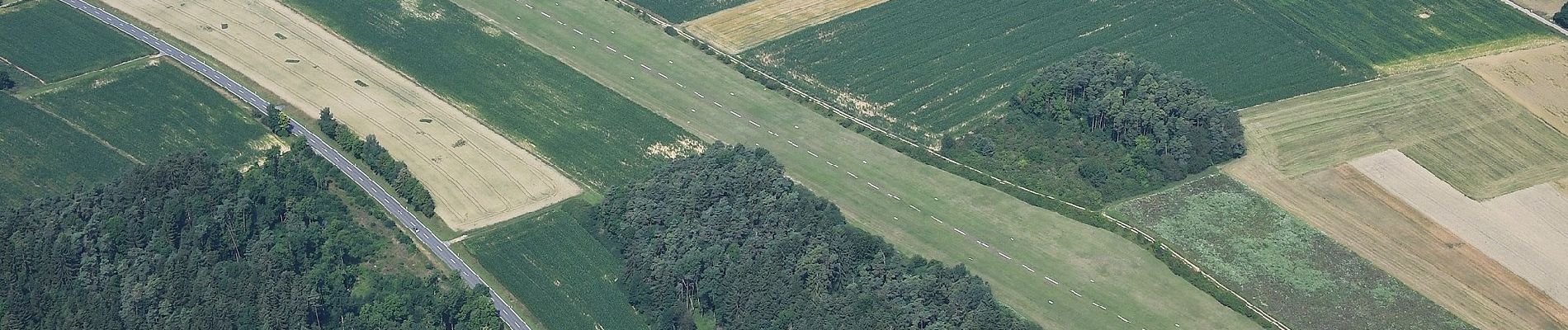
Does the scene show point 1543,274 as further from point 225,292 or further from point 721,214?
point 225,292

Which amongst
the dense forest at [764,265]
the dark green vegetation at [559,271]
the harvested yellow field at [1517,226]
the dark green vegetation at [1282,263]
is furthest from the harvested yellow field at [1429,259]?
the dark green vegetation at [559,271]

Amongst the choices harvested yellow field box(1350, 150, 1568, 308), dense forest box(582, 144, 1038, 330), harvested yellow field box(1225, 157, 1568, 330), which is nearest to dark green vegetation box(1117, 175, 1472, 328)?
harvested yellow field box(1225, 157, 1568, 330)

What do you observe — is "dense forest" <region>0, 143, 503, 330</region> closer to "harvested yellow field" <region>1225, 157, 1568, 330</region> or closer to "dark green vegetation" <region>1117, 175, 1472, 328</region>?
"dark green vegetation" <region>1117, 175, 1472, 328</region>

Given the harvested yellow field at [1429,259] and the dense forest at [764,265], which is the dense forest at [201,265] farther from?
the harvested yellow field at [1429,259]

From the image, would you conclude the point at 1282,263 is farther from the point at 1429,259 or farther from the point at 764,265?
the point at 764,265

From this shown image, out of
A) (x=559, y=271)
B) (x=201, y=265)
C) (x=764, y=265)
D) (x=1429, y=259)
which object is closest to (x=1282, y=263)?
(x=1429, y=259)

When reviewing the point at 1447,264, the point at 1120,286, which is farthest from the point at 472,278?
the point at 1447,264
